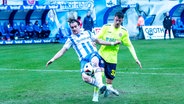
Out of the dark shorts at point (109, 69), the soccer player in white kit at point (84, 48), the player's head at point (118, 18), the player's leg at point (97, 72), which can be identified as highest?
the player's head at point (118, 18)

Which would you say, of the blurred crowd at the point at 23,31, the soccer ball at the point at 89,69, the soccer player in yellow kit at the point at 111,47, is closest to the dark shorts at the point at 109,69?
the soccer player in yellow kit at the point at 111,47

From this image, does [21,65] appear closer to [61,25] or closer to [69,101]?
[69,101]

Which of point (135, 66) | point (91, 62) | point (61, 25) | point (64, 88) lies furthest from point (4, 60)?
point (61, 25)

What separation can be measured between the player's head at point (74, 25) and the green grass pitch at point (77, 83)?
1.59 m

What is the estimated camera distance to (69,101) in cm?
1205

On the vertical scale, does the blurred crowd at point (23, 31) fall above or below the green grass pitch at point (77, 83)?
below

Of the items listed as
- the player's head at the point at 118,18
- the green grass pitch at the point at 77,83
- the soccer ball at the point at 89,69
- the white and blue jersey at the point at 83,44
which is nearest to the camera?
the soccer ball at the point at 89,69

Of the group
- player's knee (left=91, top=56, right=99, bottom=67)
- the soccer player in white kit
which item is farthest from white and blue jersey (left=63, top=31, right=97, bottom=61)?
player's knee (left=91, top=56, right=99, bottom=67)

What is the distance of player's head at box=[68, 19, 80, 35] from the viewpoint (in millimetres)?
11109

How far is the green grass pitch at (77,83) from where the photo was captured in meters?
12.4

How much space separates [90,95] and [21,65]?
937 centimetres

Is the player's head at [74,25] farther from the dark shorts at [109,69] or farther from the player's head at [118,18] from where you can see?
the dark shorts at [109,69]

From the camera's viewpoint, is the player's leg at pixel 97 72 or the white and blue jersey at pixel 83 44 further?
the white and blue jersey at pixel 83 44

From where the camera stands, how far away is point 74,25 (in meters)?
11.2
